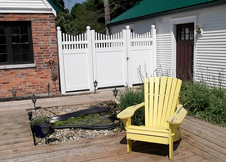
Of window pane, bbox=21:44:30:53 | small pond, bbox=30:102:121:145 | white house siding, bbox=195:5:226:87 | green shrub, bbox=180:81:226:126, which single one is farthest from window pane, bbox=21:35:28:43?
white house siding, bbox=195:5:226:87

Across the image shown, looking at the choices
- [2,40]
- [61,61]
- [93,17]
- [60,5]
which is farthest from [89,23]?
[2,40]

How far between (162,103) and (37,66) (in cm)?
525

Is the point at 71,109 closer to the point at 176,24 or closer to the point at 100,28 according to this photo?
the point at 176,24

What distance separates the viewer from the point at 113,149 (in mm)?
3963

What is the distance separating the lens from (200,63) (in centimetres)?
798

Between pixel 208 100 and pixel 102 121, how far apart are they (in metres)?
2.33

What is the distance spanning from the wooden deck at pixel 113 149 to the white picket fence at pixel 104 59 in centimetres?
387

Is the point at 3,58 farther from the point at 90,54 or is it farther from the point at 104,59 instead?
the point at 104,59

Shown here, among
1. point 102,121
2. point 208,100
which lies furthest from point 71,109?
point 208,100

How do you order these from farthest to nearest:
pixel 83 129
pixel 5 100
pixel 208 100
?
pixel 5 100
pixel 208 100
pixel 83 129

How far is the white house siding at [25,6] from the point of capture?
775 cm

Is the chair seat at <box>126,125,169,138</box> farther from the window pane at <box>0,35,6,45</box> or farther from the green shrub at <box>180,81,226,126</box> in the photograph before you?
the window pane at <box>0,35,6,45</box>

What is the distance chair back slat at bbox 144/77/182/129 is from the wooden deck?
39 cm

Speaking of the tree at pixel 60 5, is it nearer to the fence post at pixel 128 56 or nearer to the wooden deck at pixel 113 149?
the fence post at pixel 128 56
